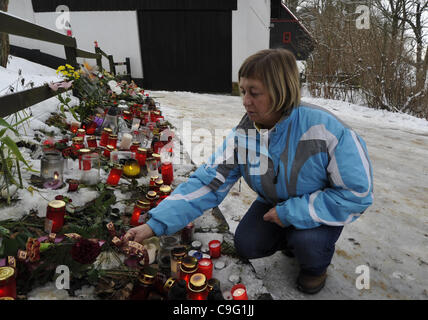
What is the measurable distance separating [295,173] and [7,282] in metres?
1.38

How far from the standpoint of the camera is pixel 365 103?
818cm

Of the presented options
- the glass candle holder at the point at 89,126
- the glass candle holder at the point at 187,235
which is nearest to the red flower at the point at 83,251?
the glass candle holder at the point at 187,235

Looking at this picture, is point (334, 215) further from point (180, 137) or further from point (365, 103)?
point (365, 103)

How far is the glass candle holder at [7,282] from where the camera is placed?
3.92ft

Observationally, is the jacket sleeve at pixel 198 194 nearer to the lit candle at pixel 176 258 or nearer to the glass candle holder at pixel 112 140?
the lit candle at pixel 176 258

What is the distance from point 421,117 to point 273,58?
23.6ft

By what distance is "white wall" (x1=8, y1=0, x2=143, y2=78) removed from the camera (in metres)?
9.84

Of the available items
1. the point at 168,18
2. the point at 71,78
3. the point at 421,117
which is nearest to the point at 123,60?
the point at 168,18

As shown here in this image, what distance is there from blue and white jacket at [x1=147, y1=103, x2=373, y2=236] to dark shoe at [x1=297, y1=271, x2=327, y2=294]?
1.08ft

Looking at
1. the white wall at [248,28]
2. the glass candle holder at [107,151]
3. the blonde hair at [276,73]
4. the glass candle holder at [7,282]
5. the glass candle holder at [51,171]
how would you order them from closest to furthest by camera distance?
1. the glass candle holder at [7,282]
2. the blonde hair at [276,73]
3. the glass candle holder at [51,171]
4. the glass candle holder at [107,151]
5. the white wall at [248,28]

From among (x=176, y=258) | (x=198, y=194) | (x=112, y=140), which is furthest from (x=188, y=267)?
(x=112, y=140)

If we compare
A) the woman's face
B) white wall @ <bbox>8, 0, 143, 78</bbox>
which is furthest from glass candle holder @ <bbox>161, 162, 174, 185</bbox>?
white wall @ <bbox>8, 0, 143, 78</bbox>

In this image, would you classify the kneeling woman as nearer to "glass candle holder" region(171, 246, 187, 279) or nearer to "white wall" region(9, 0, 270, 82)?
"glass candle holder" region(171, 246, 187, 279)

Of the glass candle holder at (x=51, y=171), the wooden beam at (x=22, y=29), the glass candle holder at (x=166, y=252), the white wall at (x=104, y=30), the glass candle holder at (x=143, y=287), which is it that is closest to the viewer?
the glass candle holder at (x=143, y=287)
